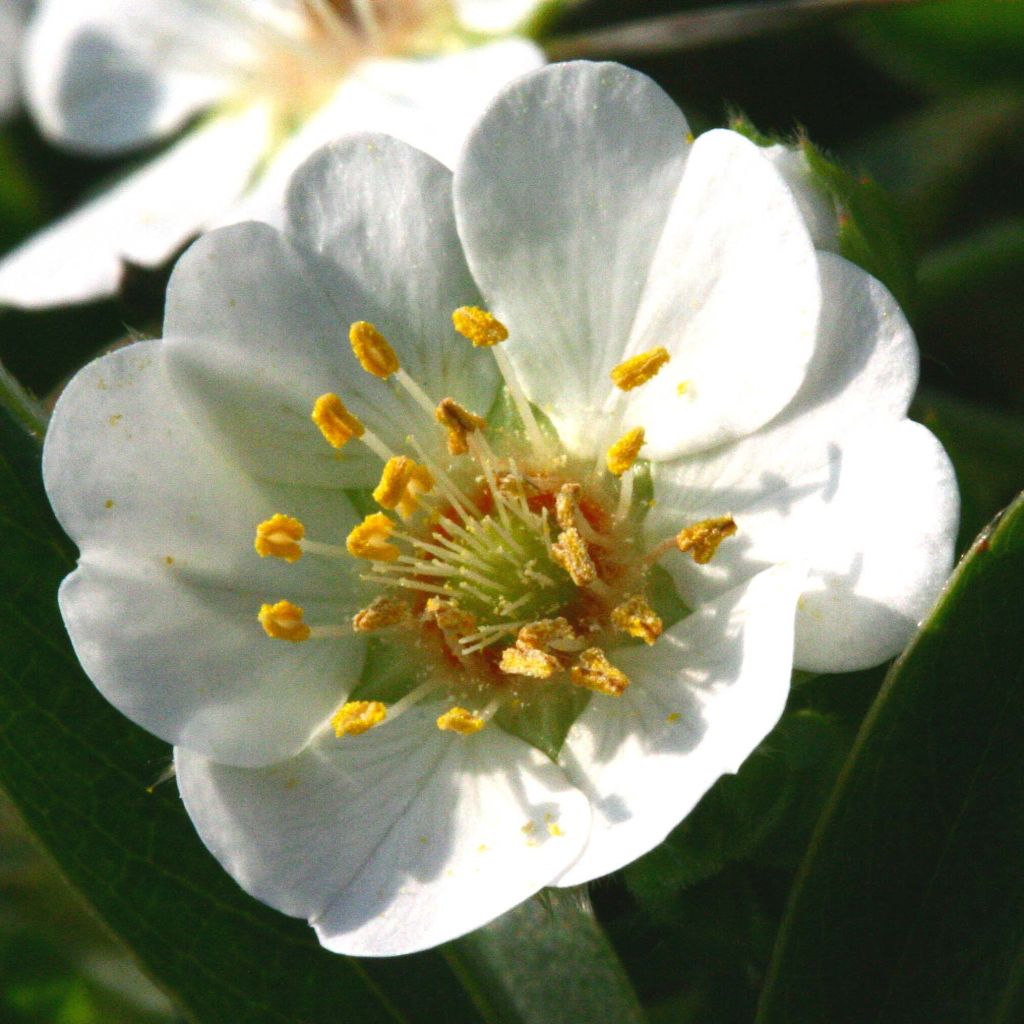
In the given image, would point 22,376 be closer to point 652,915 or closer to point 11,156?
point 11,156

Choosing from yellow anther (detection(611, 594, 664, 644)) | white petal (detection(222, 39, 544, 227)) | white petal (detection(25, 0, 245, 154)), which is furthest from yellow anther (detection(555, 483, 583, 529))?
white petal (detection(25, 0, 245, 154))

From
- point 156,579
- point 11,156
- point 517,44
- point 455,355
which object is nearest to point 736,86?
point 517,44

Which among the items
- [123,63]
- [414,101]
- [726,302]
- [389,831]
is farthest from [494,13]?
[389,831]

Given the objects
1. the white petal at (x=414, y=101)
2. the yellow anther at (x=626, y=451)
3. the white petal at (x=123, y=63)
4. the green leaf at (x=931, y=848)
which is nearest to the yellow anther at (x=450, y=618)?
the yellow anther at (x=626, y=451)

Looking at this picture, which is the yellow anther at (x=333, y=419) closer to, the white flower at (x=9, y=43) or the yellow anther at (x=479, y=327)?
the yellow anther at (x=479, y=327)

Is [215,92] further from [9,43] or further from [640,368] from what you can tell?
[640,368]

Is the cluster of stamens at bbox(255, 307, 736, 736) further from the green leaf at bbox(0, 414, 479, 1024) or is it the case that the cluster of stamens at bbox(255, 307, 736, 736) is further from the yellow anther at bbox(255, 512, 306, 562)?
the green leaf at bbox(0, 414, 479, 1024)
